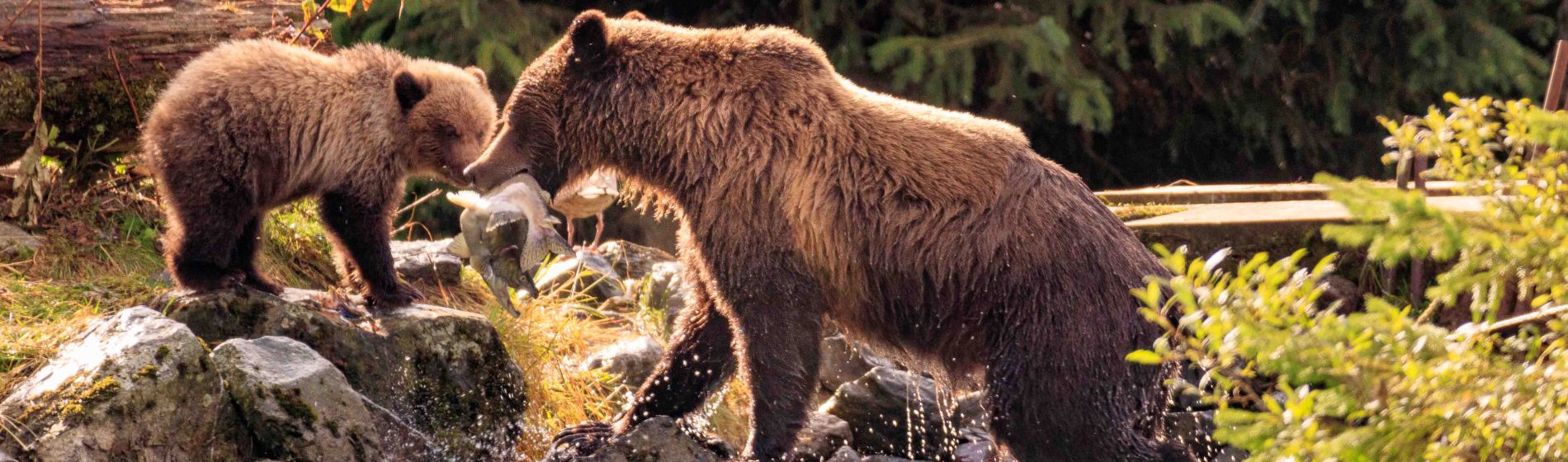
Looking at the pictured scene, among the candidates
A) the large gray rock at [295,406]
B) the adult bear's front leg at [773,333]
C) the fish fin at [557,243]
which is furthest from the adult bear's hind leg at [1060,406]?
the large gray rock at [295,406]

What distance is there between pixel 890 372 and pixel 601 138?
1815mm

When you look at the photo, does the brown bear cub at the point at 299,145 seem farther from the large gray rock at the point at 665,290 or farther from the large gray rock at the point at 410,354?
the large gray rock at the point at 665,290

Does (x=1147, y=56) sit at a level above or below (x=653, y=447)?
above

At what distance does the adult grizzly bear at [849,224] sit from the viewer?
439 centimetres

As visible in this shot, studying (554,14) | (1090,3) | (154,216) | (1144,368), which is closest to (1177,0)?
(1090,3)

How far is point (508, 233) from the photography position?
5.03 m

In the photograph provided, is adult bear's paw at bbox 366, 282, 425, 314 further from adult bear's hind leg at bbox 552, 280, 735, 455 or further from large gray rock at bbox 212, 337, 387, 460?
adult bear's hind leg at bbox 552, 280, 735, 455

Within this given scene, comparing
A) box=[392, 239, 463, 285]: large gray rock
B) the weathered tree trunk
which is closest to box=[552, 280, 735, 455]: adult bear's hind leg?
box=[392, 239, 463, 285]: large gray rock

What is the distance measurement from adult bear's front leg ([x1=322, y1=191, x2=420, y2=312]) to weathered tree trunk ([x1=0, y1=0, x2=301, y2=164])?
1304mm

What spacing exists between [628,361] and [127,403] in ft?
7.60

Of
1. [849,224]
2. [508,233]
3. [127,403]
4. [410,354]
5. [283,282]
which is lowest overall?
[283,282]

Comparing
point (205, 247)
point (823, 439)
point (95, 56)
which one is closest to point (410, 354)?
point (205, 247)

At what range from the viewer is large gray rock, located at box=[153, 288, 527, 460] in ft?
16.6

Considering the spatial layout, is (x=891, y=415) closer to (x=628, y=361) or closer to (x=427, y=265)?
(x=628, y=361)
